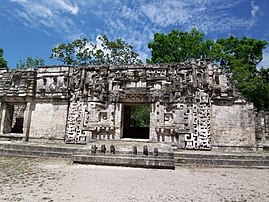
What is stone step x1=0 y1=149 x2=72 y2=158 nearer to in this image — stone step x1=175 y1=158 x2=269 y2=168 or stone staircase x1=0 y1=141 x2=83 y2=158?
stone staircase x1=0 y1=141 x2=83 y2=158

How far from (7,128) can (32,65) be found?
1837 cm

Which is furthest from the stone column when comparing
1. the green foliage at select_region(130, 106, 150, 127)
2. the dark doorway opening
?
the green foliage at select_region(130, 106, 150, 127)

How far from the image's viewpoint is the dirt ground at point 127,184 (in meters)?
4.38

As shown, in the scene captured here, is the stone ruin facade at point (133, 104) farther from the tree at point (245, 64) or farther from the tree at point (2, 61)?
the tree at point (2, 61)

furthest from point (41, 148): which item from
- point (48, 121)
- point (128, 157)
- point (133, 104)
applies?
point (133, 104)

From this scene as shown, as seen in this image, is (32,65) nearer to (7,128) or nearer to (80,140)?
(7,128)

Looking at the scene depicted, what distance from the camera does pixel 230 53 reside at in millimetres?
24328

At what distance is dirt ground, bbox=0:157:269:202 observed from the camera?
4375 mm

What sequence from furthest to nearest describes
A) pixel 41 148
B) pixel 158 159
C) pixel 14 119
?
pixel 14 119 → pixel 41 148 → pixel 158 159

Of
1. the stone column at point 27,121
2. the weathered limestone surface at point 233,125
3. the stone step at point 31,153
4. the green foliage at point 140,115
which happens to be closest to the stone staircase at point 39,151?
the stone step at point 31,153

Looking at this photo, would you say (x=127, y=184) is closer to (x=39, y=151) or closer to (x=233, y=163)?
(x=233, y=163)

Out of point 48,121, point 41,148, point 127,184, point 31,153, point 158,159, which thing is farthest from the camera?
point 48,121

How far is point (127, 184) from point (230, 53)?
2366 cm

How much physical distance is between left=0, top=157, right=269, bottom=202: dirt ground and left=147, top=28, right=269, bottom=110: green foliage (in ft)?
49.0
